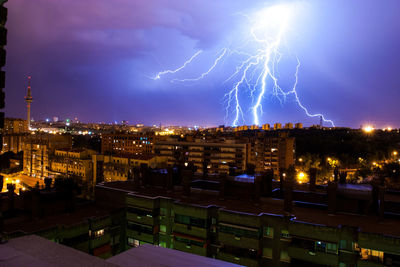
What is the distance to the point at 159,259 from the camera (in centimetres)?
290

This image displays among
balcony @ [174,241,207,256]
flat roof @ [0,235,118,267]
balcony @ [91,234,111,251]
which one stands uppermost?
flat roof @ [0,235,118,267]

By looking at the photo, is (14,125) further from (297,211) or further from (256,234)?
(297,211)

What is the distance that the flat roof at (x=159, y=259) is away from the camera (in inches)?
109

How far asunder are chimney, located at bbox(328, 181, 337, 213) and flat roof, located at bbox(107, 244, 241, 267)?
14.3 metres

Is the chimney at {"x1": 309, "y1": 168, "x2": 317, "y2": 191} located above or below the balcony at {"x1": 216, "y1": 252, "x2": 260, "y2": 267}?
above

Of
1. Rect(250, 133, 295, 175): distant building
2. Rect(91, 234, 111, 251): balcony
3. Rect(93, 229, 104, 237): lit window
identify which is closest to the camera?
Rect(91, 234, 111, 251): balcony

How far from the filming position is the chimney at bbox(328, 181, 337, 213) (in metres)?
15.5

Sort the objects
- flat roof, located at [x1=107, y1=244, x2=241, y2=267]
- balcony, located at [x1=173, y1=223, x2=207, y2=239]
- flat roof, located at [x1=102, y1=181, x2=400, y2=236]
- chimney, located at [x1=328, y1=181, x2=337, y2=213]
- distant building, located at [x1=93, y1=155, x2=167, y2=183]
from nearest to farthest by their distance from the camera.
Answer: flat roof, located at [x1=107, y1=244, x2=241, y2=267], flat roof, located at [x1=102, y1=181, x2=400, y2=236], chimney, located at [x1=328, y1=181, x2=337, y2=213], balcony, located at [x1=173, y1=223, x2=207, y2=239], distant building, located at [x1=93, y1=155, x2=167, y2=183]

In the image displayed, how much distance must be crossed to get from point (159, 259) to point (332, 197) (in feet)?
48.6

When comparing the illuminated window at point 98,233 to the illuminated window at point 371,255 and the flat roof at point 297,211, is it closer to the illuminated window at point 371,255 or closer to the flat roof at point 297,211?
the flat roof at point 297,211

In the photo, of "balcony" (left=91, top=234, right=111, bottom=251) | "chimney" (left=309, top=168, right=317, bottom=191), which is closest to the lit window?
"balcony" (left=91, top=234, right=111, bottom=251)

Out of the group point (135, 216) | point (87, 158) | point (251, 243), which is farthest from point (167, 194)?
point (87, 158)

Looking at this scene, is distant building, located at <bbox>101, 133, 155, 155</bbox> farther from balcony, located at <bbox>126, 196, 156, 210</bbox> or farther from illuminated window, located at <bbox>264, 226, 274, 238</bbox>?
illuminated window, located at <bbox>264, 226, 274, 238</bbox>

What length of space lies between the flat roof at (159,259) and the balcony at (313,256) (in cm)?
1195
